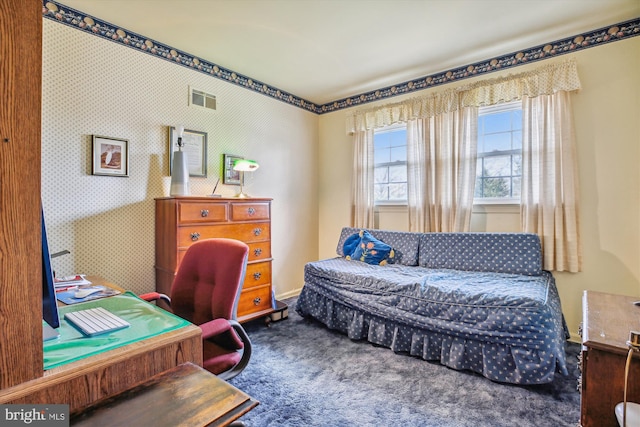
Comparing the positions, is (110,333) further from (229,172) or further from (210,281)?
(229,172)

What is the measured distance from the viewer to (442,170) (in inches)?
131

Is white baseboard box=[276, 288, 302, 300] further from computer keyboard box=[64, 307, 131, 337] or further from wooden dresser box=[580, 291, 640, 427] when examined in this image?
wooden dresser box=[580, 291, 640, 427]

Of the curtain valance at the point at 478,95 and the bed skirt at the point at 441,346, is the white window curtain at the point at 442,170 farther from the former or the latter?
the bed skirt at the point at 441,346

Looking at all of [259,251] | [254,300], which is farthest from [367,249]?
[254,300]

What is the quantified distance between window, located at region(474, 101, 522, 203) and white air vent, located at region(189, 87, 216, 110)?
2877mm

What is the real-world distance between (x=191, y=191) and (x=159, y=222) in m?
0.48

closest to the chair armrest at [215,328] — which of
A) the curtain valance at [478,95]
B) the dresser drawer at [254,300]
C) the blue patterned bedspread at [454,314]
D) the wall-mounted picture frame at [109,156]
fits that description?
the dresser drawer at [254,300]

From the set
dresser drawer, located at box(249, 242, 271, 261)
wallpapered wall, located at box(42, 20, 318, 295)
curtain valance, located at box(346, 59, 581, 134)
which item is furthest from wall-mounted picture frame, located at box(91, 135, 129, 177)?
curtain valance, located at box(346, 59, 581, 134)

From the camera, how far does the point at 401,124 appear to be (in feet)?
12.4

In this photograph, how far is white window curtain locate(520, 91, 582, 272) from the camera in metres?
2.68

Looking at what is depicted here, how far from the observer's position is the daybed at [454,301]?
200 cm

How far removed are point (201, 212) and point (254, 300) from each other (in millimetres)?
1022

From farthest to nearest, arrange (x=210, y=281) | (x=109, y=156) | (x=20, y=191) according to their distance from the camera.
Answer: (x=109, y=156)
(x=210, y=281)
(x=20, y=191)

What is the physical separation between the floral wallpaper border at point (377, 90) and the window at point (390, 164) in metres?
A: 0.48
